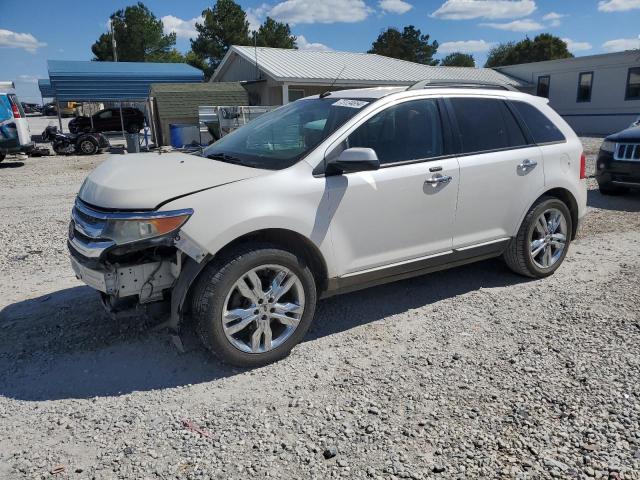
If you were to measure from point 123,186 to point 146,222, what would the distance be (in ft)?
1.11

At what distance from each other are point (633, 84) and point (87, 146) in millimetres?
26116

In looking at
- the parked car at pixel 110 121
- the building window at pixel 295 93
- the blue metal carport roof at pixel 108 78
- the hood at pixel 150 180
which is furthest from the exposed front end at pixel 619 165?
the parked car at pixel 110 121

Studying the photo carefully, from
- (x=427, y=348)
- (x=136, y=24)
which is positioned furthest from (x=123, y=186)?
(x=136, y=24)

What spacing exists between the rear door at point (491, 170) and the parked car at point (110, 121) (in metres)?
27.0

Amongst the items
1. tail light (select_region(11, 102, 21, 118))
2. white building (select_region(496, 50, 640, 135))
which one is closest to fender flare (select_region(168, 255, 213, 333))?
tail light (select_region(11, 102, 21, 118))

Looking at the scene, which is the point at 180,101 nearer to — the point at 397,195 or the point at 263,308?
the point at 397,195

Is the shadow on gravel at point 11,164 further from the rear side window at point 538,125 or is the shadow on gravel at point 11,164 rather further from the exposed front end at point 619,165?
the exposed front end at point 619,165

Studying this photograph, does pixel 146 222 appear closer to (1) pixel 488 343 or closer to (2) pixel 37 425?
(2) pixel 37 425

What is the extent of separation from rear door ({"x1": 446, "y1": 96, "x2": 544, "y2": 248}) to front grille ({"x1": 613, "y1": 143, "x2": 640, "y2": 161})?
4878mm

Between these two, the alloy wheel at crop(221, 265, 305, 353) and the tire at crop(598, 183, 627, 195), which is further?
the tire at crop(598, 183, 627, 195)

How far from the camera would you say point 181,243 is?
10.2 ft

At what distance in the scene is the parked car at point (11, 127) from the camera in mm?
14914

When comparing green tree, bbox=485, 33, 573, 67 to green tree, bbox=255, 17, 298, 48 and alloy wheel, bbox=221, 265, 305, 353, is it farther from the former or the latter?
alloy wheel, bbox=221, 265, 305, 353

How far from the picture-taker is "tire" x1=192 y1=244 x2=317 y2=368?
3213 millimetres
